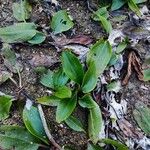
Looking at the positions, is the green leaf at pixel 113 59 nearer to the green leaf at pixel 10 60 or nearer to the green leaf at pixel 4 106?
the green leaf at pixel 10 60

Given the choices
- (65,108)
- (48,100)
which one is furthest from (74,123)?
(48,100)

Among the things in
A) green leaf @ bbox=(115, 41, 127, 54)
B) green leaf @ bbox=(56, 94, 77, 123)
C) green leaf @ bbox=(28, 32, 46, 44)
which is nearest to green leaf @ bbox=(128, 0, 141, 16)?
green leaf @ bbox=(115, 41, 127, 54)

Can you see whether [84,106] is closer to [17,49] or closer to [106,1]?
[17,49]

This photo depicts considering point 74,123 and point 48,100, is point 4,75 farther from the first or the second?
point 74,123

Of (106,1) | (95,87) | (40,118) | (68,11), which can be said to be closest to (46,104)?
(40,118)

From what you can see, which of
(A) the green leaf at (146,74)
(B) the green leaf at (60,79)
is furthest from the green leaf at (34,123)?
(A) the green leaf at (146,74)

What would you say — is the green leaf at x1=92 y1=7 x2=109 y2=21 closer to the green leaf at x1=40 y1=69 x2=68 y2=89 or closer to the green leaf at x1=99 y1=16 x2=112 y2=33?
the green leaf at x1=99 y1=16 x2=112 y2=33

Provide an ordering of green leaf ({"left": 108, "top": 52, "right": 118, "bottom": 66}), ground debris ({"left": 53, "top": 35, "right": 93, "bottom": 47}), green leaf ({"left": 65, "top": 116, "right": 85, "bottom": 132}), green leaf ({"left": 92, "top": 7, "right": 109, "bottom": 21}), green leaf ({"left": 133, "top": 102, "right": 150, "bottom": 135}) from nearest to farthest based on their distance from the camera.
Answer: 1. green leaf ({"left": 65, "top": 116, "right": 85, "bottom": 132})
2. green leaf ({"left": 133, "top": 102, "right": 150, "bottom": 135})
3. green leaf ({"left": 108, "top": 52, "right": 118, "bottom": 66})
4. ground debris ({"left": 53, "top": 35, "right": 93, "bottom": 47})
5. green leaf ({"left": 92, "top": 7, "right": 109, "bottom": 21})
